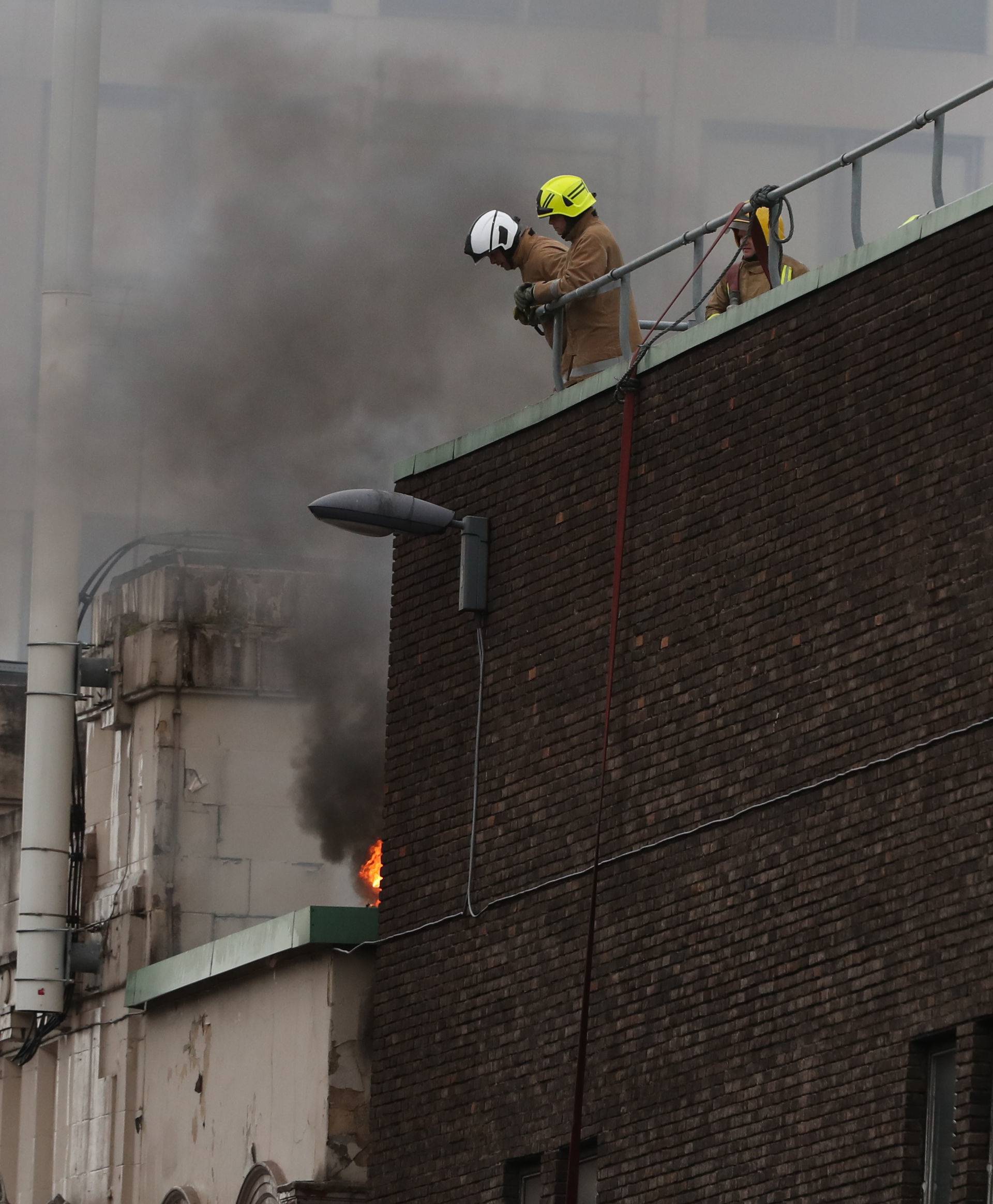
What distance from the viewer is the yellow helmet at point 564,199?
55.0 ft

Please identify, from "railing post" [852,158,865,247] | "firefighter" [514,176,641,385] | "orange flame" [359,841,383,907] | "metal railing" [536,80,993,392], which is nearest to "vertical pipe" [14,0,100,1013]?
"orange flame" [359,841,383,907]

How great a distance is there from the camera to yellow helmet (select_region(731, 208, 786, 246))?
50.8 feet

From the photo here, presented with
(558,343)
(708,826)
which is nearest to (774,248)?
(558,343)

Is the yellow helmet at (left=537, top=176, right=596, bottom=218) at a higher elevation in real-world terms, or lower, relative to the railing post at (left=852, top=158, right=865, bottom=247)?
higher

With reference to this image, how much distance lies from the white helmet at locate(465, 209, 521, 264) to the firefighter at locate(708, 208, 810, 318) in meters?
1.16

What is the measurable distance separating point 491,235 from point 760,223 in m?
1.95

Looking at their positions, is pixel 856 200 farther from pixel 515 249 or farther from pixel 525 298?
pixel 515 249

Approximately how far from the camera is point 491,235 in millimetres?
17125

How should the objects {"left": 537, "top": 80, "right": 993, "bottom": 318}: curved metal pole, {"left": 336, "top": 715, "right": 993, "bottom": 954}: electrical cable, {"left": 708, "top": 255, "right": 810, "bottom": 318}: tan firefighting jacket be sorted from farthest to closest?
{"left": 708, "top": 255, "right": 810, "bottom": 318}: tan firefighting jacket → {"left": 537, "top": 80, "right": 993, "bottom": 318}: curved metal pole → {"left": 336, "top": 715, "right": 993, "bottom": 954}: electrical cable

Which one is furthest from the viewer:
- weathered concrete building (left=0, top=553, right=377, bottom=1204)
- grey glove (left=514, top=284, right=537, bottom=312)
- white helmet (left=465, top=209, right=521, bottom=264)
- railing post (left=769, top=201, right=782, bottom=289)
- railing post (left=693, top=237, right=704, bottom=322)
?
weathered concrete building (left=0, top=553, right=377, bottom=1204)

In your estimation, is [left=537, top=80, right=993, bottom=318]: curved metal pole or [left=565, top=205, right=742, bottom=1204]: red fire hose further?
[left=565, top=205, right=742, bottom=1204]: red fire hose

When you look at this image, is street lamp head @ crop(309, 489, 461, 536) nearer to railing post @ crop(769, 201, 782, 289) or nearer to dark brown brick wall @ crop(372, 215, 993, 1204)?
dark brown brick wall @ crop(372, 215, 993, 1204)

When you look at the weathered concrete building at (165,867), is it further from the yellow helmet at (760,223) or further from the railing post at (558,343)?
the yellow helmet at (760,223)

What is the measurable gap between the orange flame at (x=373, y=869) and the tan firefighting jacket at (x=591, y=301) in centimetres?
552
